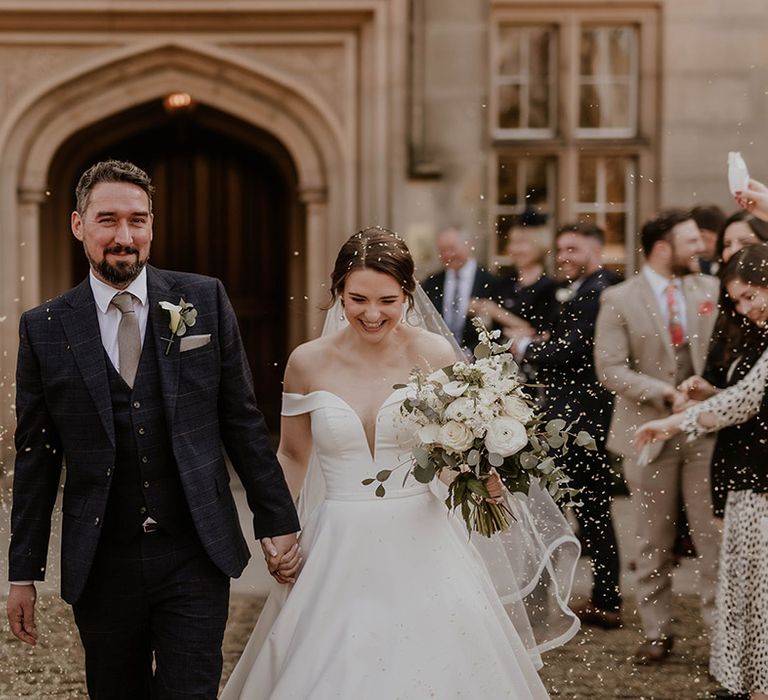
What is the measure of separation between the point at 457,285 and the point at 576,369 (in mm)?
1639

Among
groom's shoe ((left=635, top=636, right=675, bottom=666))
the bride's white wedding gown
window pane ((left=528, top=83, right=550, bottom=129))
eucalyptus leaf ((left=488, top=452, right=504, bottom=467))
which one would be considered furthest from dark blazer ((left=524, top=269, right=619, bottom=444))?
window pane ((left=528, top=83, right=550, bottom=129))

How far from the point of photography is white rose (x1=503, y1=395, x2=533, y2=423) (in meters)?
3.55

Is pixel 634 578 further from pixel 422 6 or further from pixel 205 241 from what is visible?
pixel 205 241

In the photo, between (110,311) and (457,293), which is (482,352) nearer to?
(110,311)

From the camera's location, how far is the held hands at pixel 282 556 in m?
3.61

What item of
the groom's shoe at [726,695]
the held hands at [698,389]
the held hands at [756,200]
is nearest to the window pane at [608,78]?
the held hands at [698,389]

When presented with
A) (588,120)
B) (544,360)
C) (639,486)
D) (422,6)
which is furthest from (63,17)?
(639,486)

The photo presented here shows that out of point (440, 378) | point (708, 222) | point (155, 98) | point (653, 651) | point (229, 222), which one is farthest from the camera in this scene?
point (229, 222)

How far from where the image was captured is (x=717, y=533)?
579 centimetres

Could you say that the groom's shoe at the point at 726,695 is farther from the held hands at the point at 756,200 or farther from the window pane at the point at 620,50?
the window pane at the point at 620,50

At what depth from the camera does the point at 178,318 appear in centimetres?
333

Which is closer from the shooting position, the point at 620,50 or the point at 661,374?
the point at 661,374

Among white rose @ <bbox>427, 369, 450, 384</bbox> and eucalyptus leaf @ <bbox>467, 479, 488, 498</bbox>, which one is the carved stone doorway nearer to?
white rose @ <bbox>427, 369, 450, 384</bbox>

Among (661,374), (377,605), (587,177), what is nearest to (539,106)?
(587,177)
